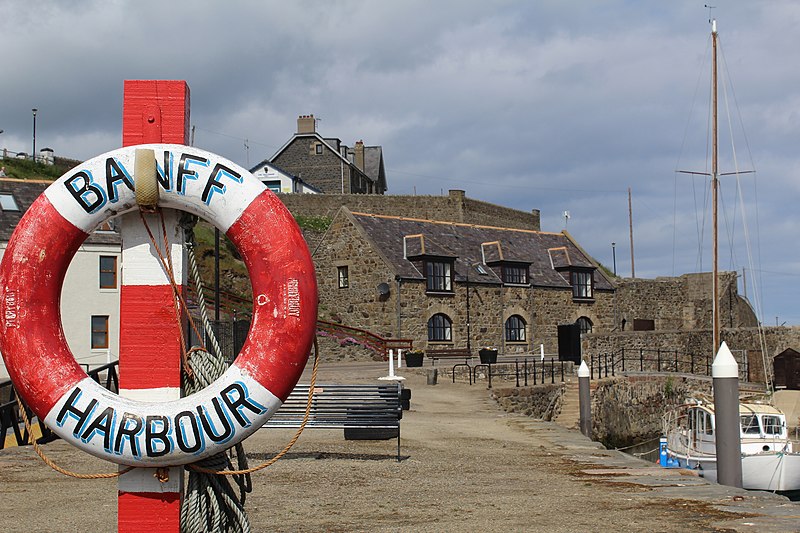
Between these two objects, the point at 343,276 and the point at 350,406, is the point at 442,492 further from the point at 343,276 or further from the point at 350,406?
the point at 343,276

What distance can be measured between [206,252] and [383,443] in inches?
1144

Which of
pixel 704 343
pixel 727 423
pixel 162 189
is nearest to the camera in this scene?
pixel 162 189

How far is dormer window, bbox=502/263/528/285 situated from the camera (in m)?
36.3

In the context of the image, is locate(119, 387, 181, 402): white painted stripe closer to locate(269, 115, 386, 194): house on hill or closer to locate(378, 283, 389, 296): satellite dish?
locate(378, 283, 389, 296): satellite dish

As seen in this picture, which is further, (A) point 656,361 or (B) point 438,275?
(B) point 438,275

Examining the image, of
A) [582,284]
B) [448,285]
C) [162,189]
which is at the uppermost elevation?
[582,284]

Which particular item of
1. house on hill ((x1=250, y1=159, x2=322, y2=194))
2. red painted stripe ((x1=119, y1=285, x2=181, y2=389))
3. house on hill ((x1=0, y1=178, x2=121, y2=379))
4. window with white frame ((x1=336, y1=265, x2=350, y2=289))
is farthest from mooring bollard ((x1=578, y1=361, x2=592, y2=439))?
house on hill ((x1=250, y1=159, x2=322, y2=194))

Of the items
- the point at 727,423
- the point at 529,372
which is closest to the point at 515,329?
the point at 529,372

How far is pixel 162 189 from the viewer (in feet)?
14.0

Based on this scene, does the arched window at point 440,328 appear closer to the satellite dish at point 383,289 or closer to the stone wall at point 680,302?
the satellite dish at point 383,289

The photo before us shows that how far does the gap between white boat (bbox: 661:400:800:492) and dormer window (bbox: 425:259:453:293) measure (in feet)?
48.7

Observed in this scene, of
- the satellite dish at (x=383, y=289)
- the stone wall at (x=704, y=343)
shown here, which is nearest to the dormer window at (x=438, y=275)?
the satellite dish at (x=383, y=289)

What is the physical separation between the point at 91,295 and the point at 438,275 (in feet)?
41.8

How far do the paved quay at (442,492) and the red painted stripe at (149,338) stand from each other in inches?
94.1
